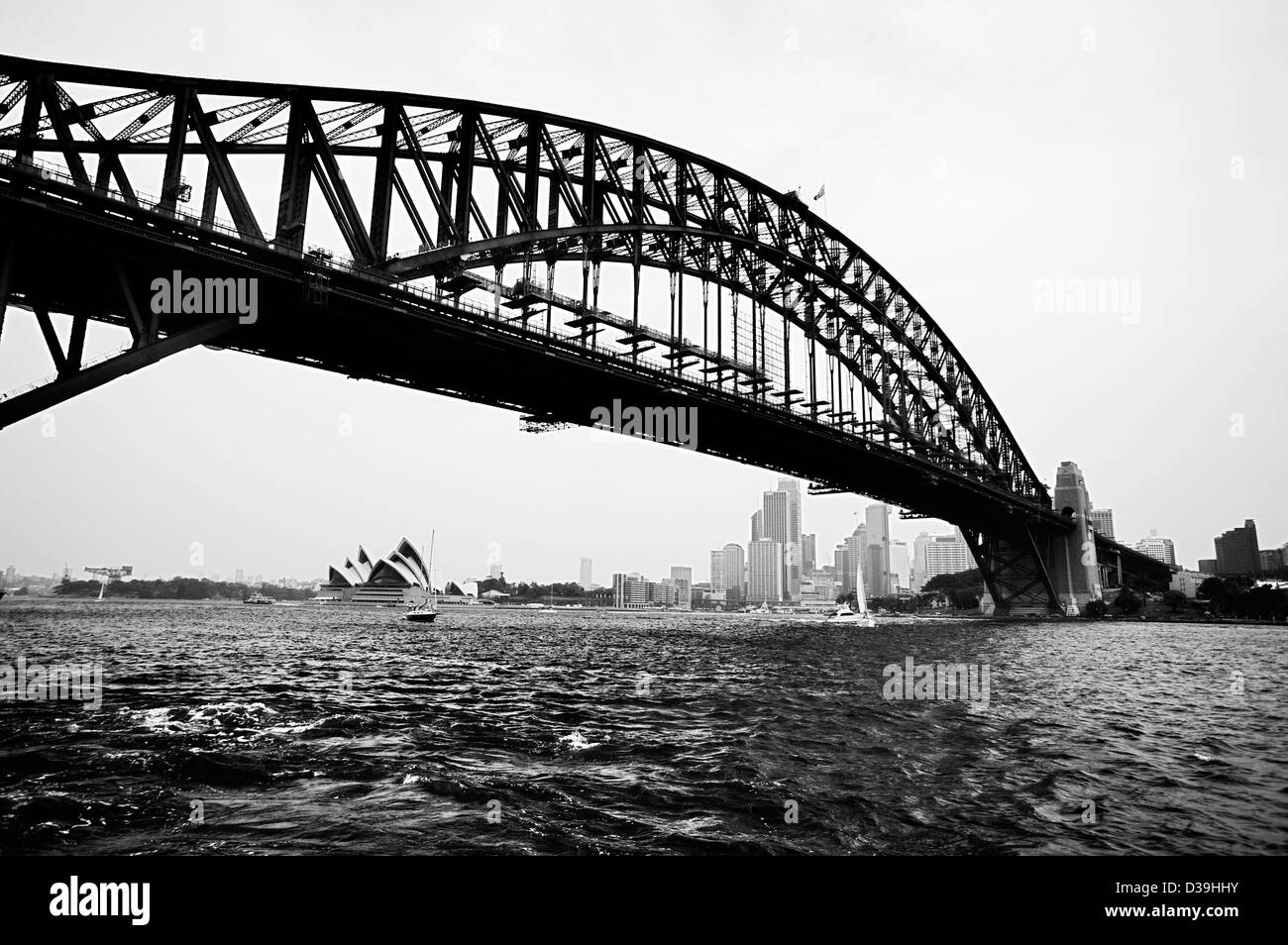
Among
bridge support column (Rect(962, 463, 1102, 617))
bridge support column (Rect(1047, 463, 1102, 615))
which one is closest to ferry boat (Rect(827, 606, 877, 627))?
bridge support column (Rect(962, 463, 1102, 617))

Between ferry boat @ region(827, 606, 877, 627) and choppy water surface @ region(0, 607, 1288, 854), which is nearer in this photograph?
choppy water surface @ region(0, 607, 1288, 854)

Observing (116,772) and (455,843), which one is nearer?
(455,843)

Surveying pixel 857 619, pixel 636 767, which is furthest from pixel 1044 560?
pixel 636 767

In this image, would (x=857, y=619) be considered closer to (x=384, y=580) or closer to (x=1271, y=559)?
(x=384, y=580)

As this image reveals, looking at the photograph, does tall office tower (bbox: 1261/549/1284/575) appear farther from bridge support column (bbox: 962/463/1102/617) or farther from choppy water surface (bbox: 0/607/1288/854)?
choppy water surface (bbox: 0/607/1288/854)
